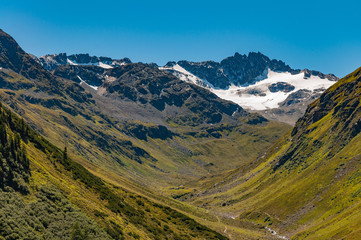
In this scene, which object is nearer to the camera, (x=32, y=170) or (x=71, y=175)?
(x=32, y=170)

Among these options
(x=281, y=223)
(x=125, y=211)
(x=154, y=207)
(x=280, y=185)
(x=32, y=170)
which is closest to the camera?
(x=32, y=170)

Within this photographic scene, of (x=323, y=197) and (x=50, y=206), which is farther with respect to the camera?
(x=323, y=197)

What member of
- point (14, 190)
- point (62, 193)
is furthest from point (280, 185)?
point (14, 190)

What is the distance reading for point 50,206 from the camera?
4959 cm

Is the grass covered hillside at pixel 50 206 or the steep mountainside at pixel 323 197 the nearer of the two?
the grass covered hillside at pixel 50 206

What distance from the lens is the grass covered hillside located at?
42.1 meters

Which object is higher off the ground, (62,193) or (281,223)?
(62,193)

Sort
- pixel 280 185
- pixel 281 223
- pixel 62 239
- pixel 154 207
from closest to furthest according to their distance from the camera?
pixel 62 239 < pixel 154 207 < pixel 281 223 < pixel 280 185

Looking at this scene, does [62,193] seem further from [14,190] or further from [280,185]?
[280,185]

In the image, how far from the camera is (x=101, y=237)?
51.5 metres

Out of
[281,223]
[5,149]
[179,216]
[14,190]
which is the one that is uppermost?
[5,149]

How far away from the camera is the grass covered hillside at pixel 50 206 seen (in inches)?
1658

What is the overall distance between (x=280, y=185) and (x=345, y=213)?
75425 millimetres

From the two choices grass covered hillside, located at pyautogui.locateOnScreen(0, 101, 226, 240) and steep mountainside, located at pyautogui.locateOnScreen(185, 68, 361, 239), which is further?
steep mountainside, located at pyautogui.locateOnScreen(185, 68, 361, 239)
